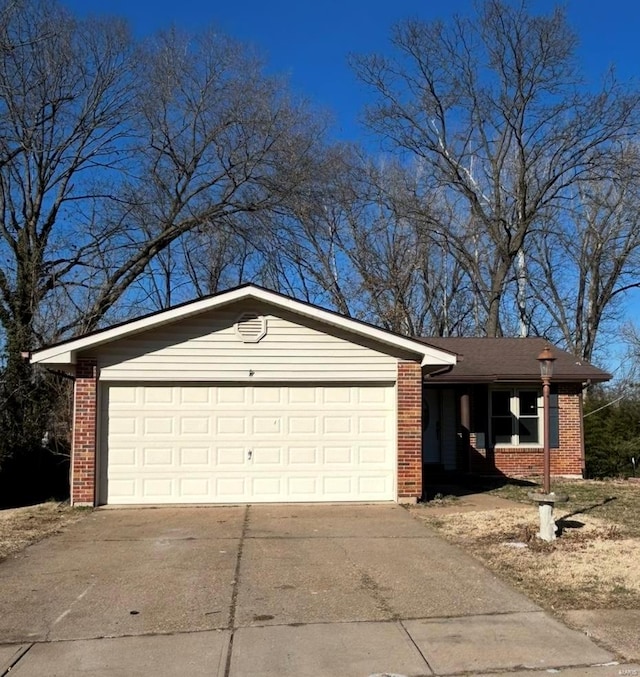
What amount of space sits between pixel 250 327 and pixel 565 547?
6.29m

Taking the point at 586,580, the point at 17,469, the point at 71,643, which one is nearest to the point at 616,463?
the point at 586,580

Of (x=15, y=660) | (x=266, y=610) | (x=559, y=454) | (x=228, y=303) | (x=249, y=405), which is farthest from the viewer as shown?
(x=559, y=454)

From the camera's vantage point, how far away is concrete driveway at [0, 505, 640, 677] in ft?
16.2

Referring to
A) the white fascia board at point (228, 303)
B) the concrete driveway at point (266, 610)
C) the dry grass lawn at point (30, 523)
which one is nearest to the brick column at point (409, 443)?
the white fascia board at point (228, 303)

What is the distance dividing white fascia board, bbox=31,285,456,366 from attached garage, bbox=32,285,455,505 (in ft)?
0.08

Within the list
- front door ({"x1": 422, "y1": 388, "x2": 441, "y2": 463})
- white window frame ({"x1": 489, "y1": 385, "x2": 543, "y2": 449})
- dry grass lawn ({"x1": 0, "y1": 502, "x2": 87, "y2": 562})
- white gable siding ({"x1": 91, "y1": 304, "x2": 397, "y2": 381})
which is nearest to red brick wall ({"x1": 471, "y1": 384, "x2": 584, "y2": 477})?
white window frame ({"x1": 489, "y1": 385, "x2": 543, "y2": 449})

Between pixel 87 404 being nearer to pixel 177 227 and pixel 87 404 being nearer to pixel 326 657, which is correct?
pixel 326 657

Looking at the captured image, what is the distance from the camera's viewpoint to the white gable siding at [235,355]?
471 inches

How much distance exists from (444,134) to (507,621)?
26147mm

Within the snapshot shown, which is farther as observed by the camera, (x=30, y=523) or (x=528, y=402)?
(x=528, y=402)

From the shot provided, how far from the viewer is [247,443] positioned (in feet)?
39.9

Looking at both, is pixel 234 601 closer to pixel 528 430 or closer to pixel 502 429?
pixel 502 429

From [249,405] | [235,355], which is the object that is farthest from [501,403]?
[235,355]

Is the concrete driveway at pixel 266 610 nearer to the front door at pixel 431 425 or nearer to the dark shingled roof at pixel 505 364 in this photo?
the dark shingled roof at pixel 505 364
